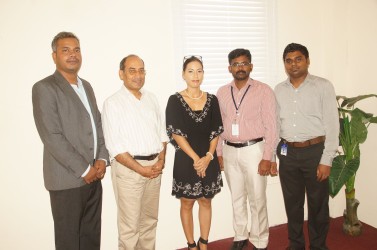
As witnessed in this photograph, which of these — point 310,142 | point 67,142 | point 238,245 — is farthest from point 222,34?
point 238,245

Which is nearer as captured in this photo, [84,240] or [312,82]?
[84,240]

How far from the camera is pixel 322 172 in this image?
2.58m

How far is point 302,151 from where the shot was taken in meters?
2.67

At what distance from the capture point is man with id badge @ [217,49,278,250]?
8.79 feet

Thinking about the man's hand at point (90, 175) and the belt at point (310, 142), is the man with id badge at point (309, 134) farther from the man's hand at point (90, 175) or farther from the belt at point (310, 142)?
the man's hand at point (90, 175)

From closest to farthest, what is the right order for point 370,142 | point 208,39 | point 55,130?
point 55,130 < point 208,39 < point 370,142

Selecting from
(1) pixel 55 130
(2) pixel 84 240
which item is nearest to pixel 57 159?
(1) pixel 55 130

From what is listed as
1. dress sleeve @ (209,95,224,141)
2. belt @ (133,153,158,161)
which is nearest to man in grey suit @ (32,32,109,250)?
belt @ (133,153,158,161)

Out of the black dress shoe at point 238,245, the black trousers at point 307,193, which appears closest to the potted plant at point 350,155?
the black trousers at point 307,193

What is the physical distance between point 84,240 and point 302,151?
2.25 metres

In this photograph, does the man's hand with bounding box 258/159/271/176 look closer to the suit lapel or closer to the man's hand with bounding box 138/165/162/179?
the man's hand with bounding box 138/165/162/179

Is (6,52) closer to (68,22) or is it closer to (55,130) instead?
(68,22)

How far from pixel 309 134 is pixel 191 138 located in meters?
1.20

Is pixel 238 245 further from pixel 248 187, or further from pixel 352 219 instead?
pixel 352 219
